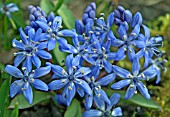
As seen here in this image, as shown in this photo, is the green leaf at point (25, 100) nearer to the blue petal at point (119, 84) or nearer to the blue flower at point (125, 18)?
the blue petal at point (119, 84)

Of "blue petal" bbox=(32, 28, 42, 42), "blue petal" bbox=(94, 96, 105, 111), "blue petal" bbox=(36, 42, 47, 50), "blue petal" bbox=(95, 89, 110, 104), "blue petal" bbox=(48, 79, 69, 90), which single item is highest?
"blue petal" bbox=(32, 28, 42, 42)

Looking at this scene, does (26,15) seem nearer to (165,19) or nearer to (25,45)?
(165,19)

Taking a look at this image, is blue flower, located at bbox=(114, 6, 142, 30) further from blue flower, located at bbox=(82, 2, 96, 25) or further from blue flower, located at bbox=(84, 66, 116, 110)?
blue flower, located at bbox=(84, 66, 116, 110)

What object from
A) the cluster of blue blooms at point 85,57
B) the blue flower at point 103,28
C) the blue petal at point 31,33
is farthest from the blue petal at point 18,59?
the blue flower at point 103,28

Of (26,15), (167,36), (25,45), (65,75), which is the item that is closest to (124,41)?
(65,75)

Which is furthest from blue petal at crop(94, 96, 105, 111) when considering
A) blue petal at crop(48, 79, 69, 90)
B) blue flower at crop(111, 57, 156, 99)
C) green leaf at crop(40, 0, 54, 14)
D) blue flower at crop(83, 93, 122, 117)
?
green leaf at crop(40, 0, 54, 14)

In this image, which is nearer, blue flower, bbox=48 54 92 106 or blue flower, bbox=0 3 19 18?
blue flower, bbox=48 54 92 106
